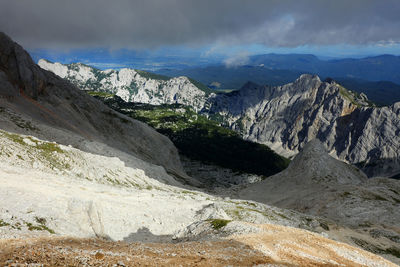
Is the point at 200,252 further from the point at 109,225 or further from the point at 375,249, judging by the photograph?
the point at 375,249

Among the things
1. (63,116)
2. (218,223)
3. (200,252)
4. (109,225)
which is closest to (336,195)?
(218,223)

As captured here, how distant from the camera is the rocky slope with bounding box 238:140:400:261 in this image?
63894 mm

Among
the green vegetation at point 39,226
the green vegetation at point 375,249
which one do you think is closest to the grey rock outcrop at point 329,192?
the green vegetation at point 375,249

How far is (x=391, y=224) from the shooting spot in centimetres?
6575

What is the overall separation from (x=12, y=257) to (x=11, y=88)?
106316mm

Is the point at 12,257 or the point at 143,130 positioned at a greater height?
the point at 12,257

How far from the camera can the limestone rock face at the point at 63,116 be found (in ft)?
245

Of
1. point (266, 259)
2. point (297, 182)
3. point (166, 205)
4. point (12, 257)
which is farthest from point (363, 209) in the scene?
point (12, 257)

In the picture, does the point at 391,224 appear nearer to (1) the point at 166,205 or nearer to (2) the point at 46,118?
(1) the point at 166,205

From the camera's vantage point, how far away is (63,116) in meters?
113

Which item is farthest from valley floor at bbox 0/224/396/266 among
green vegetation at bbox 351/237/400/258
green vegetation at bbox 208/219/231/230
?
green vegetation at bbox 351/237/400/258

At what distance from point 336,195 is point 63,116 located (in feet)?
382

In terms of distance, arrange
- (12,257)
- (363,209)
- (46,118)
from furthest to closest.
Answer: (46,118) < (363,209) < (12,257)

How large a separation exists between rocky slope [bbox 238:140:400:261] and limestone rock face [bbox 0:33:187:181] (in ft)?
174
